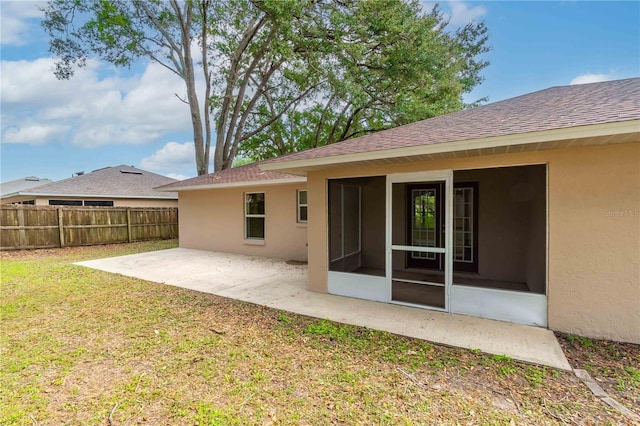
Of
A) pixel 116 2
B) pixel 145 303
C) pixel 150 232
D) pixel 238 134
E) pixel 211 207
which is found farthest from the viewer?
pixel 238 134

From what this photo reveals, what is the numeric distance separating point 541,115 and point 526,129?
0.81 meters

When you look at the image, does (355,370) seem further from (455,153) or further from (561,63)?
(561,63)

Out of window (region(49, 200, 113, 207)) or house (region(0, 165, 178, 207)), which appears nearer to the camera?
house (region(0, 165, 178, 207))

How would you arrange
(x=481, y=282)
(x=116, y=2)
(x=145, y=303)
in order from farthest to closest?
(x=116, y=2)
(x=481, y=282)
(x=145, y=303)

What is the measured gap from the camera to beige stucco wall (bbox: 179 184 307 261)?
9391 millimetres

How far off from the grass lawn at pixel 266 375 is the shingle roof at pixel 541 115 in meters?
2.61

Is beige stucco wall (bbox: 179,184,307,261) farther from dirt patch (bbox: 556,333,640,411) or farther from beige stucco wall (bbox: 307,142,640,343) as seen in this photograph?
dirt patch (bbox: 556,333,640,411)

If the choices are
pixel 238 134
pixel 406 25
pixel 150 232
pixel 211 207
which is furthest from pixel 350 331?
pixel 238 134

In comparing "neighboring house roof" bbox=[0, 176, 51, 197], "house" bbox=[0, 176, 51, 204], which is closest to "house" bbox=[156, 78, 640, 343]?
"house" bbox=[0, 176, 51, 204]

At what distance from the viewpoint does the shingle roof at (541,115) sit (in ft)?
11.3

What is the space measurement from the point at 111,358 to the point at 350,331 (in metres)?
2.84

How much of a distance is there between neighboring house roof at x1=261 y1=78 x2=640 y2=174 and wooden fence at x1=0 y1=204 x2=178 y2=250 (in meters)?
11.0

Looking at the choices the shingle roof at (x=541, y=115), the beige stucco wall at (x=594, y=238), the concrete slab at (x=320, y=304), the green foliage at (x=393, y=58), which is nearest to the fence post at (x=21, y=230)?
the concrete slab at (x=320, y=304)

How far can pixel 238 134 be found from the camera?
1673 cm
